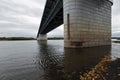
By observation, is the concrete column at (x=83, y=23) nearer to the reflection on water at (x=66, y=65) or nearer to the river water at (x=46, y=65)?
the river water at (x=46, y=65)

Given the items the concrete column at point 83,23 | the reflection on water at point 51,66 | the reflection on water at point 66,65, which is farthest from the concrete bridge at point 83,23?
the reflection on water at point 51,66

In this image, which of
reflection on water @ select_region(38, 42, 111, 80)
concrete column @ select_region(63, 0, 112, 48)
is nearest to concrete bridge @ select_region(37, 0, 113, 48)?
concrete column @ select_region(63, 0, 112, 48)

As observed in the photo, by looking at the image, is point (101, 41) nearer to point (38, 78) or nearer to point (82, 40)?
point (82, 40)

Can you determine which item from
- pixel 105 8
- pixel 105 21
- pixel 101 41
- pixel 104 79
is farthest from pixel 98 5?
pixel 104 79

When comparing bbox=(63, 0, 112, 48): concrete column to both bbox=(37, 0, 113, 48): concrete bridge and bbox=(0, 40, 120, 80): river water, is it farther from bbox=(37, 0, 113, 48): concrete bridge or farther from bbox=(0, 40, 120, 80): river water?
bbox=(0, 40, 120, 80): river water

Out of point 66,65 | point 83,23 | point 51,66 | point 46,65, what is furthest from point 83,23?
point 51,66

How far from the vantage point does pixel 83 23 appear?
85.1 feet

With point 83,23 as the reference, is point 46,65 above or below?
below

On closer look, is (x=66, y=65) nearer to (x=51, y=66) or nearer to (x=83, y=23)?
(x=51, y=66)

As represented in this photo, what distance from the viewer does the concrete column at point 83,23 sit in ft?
82.1

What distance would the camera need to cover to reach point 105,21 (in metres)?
33.7

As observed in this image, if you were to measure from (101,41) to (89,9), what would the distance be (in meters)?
11.4

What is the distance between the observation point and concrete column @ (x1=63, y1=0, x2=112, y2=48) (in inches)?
985

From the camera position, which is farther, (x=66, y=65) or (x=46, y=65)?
(x=46, y=65)
